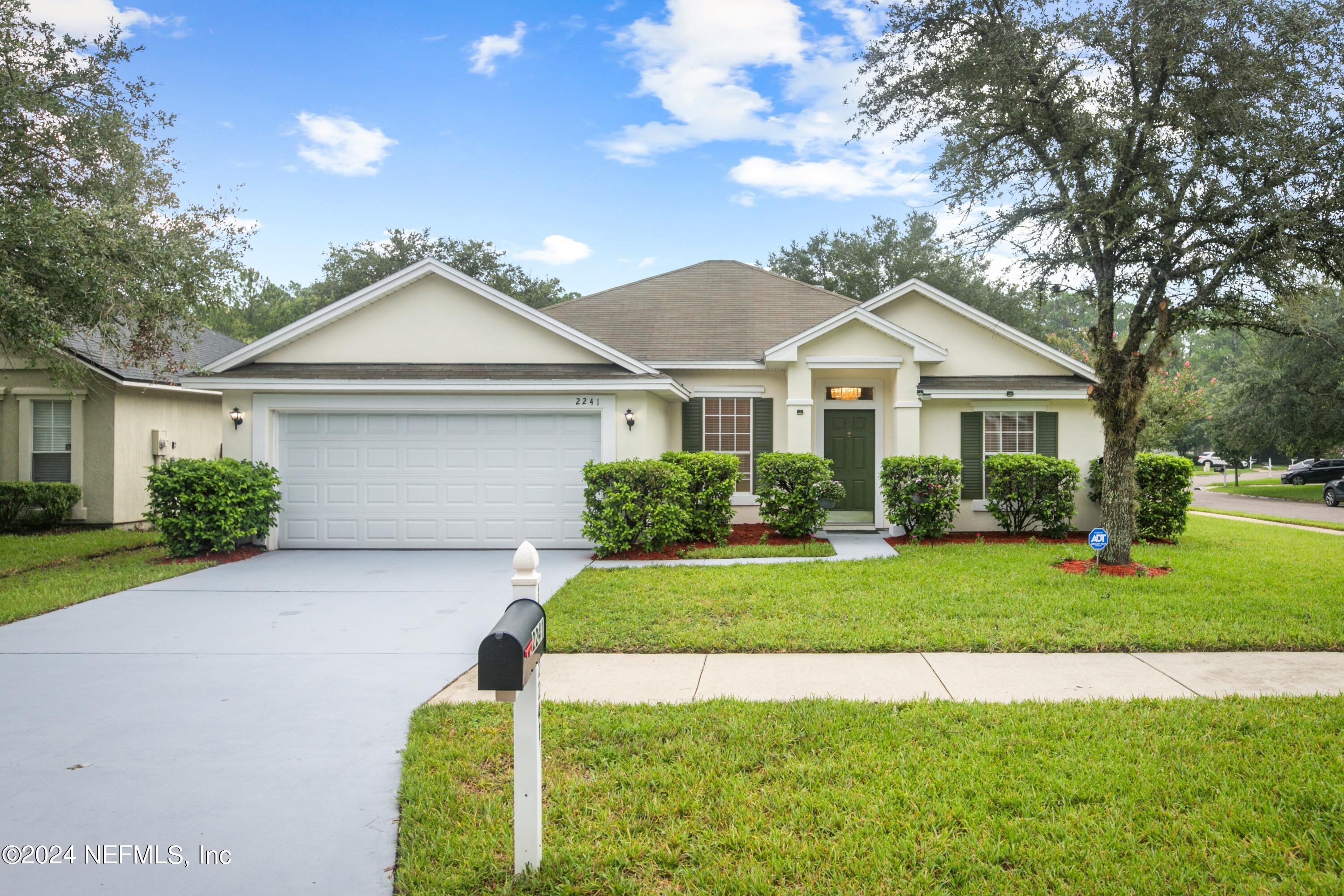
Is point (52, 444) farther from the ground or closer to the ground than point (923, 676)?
farther from the ground

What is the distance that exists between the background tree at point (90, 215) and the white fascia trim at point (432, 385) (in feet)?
4.10

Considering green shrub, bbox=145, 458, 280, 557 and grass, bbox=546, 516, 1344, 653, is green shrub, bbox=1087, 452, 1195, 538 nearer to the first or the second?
grass, bbox=546, 516, 1344, 653

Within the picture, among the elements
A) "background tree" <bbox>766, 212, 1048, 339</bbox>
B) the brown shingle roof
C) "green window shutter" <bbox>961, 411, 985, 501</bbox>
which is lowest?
"green window shutter" <bbox>961, 411, 985, 501</bbox>

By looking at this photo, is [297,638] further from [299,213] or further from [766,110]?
[766,110]


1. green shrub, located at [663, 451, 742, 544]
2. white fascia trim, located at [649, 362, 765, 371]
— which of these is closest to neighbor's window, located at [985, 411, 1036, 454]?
white fascia trim, located at [649, 362, 765, 371]

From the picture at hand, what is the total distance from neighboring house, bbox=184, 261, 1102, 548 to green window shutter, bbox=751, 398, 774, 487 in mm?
35

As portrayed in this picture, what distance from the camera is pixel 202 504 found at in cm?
1071

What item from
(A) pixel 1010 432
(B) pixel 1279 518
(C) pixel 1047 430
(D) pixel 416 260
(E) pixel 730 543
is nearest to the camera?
(E) pixel 730 543

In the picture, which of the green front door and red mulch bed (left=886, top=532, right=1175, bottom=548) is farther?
the green front door

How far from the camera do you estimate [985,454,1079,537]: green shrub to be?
12.7 m

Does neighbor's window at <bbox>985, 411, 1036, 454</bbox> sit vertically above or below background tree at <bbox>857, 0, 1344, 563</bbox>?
below

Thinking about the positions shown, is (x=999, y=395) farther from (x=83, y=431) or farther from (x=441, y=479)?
(x=83, y=431)

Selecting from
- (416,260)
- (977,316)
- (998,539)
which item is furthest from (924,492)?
(416,260)

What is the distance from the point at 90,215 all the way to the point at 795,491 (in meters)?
10.6
